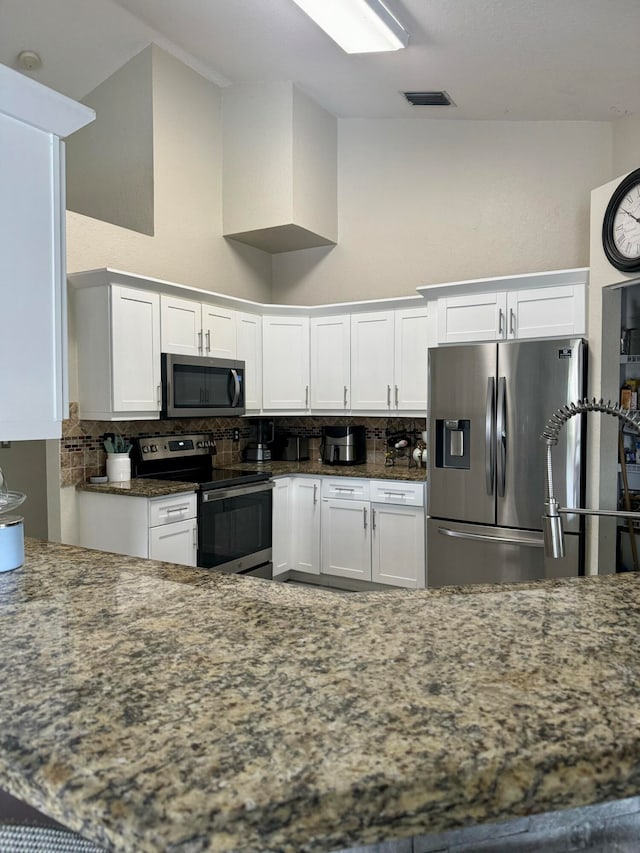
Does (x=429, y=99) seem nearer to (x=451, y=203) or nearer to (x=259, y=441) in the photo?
(x=451, y=203)

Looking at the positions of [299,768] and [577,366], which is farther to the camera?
[577,366]

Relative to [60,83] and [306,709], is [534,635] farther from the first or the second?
[60,83]

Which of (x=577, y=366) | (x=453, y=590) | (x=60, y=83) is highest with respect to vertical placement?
(x=60, y=83)

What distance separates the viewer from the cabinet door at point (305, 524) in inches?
171

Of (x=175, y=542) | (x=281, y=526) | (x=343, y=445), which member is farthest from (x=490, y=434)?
(x=175, y=542)

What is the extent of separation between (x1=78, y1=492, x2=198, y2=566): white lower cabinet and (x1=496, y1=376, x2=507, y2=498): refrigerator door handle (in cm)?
179

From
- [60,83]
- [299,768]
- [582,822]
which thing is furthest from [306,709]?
[60,83]

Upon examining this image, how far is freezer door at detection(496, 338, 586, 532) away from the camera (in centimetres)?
328

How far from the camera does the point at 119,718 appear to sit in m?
0.73

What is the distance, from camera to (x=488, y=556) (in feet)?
11.5

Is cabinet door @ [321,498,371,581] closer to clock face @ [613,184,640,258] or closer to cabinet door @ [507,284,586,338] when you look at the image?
cabinet door @ [507,284,586,338]

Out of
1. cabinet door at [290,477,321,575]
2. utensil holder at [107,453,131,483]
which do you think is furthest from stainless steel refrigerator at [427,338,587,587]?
utensil holder at [107,453,131,483]

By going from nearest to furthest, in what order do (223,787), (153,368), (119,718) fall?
(223,787)
(119,718)
(153,368)

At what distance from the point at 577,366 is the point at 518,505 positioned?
0.83 meters
